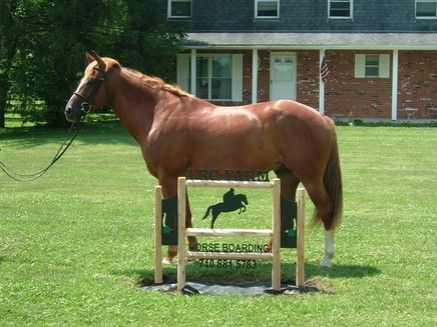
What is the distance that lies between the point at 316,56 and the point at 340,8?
2.56 meters

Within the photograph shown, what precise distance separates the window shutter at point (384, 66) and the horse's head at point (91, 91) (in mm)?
27078

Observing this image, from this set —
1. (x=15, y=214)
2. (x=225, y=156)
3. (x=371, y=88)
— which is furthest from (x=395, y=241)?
(x=371, y=88)

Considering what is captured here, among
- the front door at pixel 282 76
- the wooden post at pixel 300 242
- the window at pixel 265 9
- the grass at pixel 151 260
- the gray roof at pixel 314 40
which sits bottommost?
the grass at pixel 151 260

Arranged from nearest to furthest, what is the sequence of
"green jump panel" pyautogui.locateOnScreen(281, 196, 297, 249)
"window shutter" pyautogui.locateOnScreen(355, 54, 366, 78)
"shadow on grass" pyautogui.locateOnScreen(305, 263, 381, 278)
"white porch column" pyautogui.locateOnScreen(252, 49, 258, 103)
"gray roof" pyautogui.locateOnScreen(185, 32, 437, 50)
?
1. "green jump panel" pyautogui.locateOnScreen(281, 196, 297, 249)
2. "shadow on grass" pyautogui.locateOnScreen(305, 263, 381, 278)
3. "gray roof" pyautogui.locateOnScreen(185, 32, 437, 50)
4. "white porch column" pyautogui.locateOnScreen(252, 49, 258, 103)
5. "window shutter" pyautogui.locateOnScreen(355, 54, 366, 78)

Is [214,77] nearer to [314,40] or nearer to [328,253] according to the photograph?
[314,40]

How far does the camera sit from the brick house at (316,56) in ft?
116

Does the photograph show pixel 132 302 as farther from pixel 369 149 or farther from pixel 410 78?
pixel 410 78

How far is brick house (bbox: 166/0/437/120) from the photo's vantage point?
Result: 116 ft

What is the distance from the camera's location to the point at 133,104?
33.3ft

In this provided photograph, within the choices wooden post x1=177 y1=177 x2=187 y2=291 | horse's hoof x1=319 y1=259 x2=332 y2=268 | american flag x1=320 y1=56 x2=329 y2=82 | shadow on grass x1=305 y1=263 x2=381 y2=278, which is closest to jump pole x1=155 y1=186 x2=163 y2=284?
wooden post x1=177 y1=177 x2=187 y2=291

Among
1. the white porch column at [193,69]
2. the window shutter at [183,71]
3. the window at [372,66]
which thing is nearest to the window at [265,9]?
the white porch column at [193,69]

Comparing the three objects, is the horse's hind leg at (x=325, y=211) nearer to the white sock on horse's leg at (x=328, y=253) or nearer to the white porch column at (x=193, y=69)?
the white sock on horse's leg at (x=328, y=253)

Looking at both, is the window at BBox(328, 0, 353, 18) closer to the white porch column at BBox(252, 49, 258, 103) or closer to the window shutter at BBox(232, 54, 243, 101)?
the white porch column at BBox(252, 49, 258, 103)

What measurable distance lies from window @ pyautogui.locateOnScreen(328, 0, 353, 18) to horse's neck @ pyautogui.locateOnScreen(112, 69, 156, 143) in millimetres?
27679
